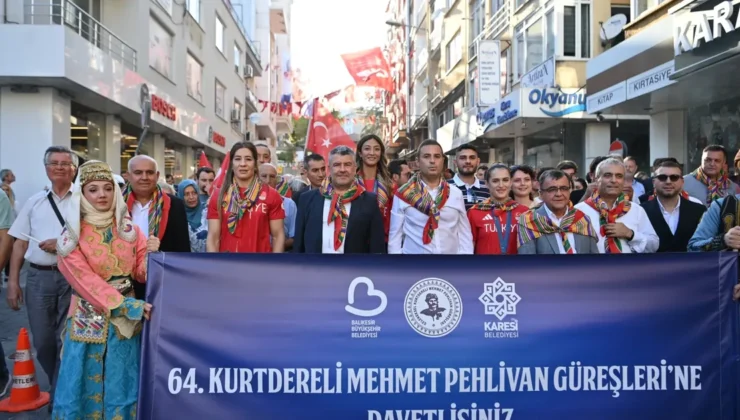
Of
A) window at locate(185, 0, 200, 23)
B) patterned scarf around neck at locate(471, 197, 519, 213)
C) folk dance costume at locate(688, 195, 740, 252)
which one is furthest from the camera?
window at locate(185, 0, 200, 23)

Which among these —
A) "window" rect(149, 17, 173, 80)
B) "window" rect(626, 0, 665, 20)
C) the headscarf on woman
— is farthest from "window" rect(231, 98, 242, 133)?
the headscarf on woman

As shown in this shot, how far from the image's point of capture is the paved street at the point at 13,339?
4711 millimetres

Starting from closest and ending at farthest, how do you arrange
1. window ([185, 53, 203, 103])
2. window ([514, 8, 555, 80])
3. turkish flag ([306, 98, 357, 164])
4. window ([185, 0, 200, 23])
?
turkish flag ([306, 98, 357, 164]), window ([514, 8, 555, 80]), window ([185, 53, 203, 103]), window ([185, 0, 200, 23])

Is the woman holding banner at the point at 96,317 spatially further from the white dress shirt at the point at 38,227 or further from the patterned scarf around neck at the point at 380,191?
the patterned scarf around neck at the point at 380,191

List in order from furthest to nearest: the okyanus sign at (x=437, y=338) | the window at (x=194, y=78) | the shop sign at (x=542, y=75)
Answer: the window at (x=194, y=78)
the shop sign at (x=542, y=75)
the okyanus sign at (x=437, y=338)

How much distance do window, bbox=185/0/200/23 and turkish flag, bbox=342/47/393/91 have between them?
1061 centimetres

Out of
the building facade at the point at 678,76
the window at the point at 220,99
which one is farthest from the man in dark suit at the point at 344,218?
the window at the point at 220,99

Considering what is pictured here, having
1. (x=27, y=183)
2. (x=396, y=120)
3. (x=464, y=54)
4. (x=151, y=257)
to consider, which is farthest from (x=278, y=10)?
(x=151, y=257)

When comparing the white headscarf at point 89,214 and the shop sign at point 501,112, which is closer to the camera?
the white headscarf at point 89,214

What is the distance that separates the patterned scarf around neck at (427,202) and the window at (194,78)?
20124mm

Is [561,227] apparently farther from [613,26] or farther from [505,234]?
[613,26]

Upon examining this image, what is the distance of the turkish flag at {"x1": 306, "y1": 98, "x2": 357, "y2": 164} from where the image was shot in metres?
9.21

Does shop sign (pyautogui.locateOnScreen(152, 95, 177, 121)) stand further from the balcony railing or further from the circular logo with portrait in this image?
the circular logo with portrait

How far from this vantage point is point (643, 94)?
1223 centimetres
